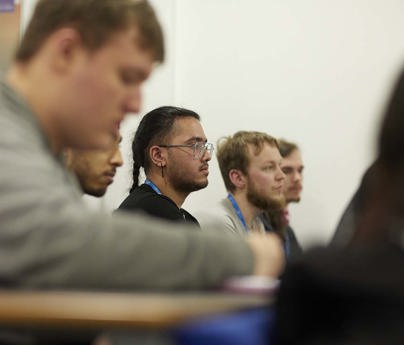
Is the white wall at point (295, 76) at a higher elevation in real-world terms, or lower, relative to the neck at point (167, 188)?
higher

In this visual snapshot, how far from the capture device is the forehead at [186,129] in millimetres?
3338

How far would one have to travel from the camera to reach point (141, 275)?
837 mm

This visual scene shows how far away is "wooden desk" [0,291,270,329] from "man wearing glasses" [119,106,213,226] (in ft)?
7.80

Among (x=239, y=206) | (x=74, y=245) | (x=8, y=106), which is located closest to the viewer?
(x=74, y=245)

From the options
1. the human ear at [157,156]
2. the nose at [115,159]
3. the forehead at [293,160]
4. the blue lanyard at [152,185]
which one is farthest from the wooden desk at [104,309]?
the forehead at [293,160]

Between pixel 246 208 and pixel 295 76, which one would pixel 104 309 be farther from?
pixel 295 76

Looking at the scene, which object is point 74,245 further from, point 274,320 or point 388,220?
point 388,220

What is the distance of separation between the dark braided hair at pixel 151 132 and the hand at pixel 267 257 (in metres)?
2.34

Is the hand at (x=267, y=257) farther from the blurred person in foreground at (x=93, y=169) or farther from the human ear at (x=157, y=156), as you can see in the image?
the human ear at (x=157, y=156)

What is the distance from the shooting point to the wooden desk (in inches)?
25.7

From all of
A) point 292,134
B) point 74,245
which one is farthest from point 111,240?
point 292,134

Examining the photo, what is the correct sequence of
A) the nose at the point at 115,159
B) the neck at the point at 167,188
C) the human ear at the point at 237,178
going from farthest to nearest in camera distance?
the human ear at the point at 237,178
the neck at the point at 167,188
the nose at the point at 115,159

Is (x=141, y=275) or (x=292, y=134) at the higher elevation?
(x=141, y=275)

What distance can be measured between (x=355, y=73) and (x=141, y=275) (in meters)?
3.66
